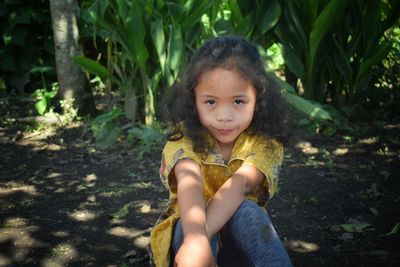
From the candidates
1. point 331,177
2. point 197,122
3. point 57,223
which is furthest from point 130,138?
point 197,122

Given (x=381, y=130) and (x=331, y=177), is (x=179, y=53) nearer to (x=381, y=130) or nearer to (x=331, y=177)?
(x=331, y=177)

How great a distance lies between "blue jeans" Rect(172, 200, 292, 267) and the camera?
1438 millimetres

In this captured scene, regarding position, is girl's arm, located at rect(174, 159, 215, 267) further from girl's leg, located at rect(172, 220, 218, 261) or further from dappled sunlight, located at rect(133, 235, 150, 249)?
dappled sunlight, located at rect(133, 235, 150, 249)

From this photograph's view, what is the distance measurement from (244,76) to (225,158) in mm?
331

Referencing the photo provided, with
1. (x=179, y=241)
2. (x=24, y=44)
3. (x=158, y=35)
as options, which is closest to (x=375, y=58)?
(x=158, y=35)

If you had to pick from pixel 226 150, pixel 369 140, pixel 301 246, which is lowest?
pixel 301 246

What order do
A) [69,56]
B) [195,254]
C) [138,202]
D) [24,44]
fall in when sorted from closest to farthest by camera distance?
[195,254] < [138,202] < [69,56] < [24,44]

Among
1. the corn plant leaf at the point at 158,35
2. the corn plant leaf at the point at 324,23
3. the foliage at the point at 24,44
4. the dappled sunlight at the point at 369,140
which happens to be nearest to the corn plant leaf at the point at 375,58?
the corn plant leaf at the point at 324,23

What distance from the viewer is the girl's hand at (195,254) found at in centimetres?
132

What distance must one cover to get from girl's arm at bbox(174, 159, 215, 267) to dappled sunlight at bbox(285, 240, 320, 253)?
36.1 inches

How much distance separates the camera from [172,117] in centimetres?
180

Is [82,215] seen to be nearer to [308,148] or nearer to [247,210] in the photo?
[247,210]

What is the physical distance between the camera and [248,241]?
150 centimetres

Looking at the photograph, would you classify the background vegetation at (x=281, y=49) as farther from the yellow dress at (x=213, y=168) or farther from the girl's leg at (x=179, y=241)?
the girl's leg at (x=179, y=241)
